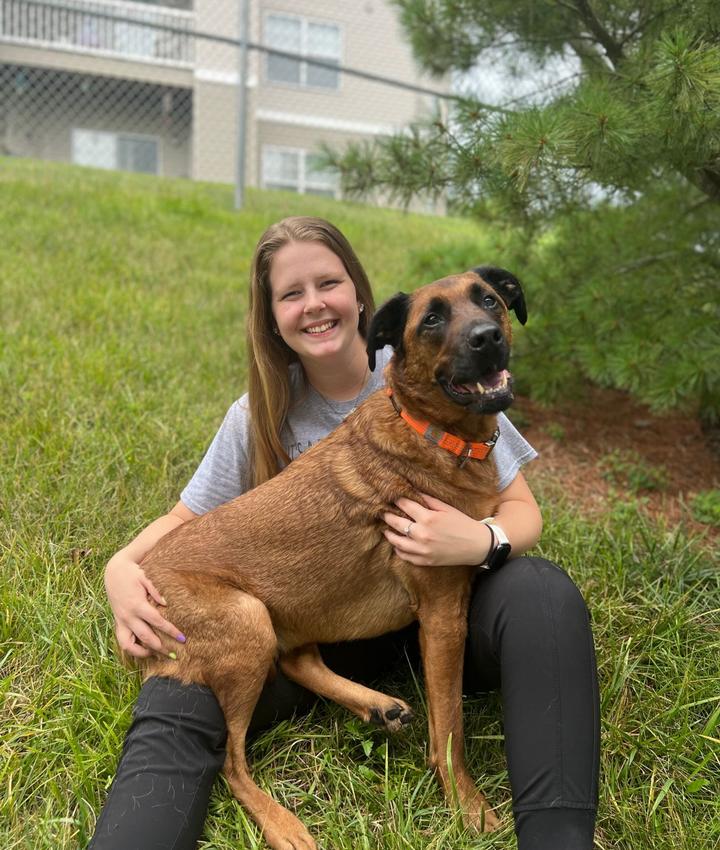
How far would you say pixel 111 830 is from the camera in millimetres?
1746

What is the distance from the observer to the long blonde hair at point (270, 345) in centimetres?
267

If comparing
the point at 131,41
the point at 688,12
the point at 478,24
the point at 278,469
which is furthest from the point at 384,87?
the point at 278,469

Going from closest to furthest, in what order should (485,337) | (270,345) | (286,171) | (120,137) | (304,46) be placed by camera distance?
(485,337) → (270,345) → (304,46) → (286,171) → (120,137)

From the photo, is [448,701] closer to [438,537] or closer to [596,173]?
[438,537]

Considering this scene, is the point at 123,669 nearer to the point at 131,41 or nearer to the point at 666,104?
the point at 666,104

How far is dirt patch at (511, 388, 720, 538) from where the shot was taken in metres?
3.86

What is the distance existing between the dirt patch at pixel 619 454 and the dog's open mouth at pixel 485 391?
1786mm

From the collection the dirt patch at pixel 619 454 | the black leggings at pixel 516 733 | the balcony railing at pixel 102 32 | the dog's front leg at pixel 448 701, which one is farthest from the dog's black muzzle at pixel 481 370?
the balcony railing at pixel 102 32

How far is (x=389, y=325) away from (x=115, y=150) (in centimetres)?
1859

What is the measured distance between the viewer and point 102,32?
54.3 feet

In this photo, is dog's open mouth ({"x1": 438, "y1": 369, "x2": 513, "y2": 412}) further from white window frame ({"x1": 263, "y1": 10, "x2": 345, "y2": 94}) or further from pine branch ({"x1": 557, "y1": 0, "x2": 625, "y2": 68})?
white window frame ({"x1": 263, "y1": 10, "x2": 345, "y2": 94})

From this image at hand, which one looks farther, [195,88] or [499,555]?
[195,88]

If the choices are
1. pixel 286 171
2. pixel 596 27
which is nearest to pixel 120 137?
pixel 286 171

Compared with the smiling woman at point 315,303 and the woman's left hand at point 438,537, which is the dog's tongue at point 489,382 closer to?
the woman's left hand at point 438,537
